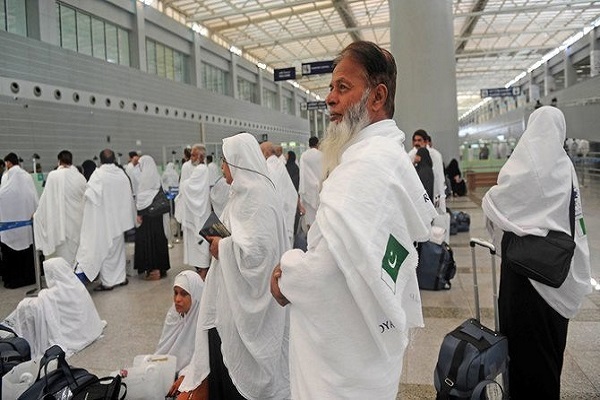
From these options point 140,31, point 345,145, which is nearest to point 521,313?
point 345,145

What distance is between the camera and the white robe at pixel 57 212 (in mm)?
5887

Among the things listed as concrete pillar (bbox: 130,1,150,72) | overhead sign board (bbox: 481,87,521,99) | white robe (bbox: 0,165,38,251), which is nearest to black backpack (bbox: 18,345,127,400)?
white robe (bbox: 0,165,38,251)

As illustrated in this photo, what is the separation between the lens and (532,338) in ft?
7.75

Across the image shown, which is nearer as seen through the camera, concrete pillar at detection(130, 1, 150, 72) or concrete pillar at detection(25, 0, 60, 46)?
concrete pillar at detection(25, 0, 60, 46)

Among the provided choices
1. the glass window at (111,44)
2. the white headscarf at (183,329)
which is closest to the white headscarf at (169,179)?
the glass window at (111,44)

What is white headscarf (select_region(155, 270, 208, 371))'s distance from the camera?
10.4 ft

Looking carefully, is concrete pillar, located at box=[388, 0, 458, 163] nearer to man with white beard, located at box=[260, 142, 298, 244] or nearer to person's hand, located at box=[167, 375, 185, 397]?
man with white beard, located at box=[260, 142, 298, 244]

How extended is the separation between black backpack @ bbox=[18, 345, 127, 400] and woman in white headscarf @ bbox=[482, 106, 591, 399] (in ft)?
6.97

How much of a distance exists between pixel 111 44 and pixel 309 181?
9.06 m

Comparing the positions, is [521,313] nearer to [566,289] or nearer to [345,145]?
[566,289]

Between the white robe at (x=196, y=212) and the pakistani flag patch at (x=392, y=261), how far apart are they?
5.37m

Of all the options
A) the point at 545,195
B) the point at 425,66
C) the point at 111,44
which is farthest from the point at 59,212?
the point at 111,44

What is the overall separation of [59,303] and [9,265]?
9.76 ft

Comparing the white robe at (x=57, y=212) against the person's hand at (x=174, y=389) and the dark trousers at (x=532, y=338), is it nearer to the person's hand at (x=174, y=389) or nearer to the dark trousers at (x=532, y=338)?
the person's hand at (x=174, y=389)
